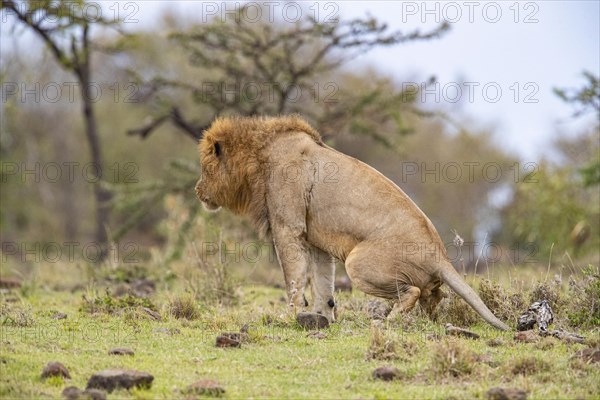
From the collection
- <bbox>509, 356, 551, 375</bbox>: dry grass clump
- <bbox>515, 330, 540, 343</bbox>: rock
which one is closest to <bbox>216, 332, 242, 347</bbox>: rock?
<bbox>509, 356, 551, 375</bbox>: dry grass clump

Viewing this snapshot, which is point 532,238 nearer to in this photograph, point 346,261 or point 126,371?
point 346,261

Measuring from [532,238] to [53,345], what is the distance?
57.1 ft

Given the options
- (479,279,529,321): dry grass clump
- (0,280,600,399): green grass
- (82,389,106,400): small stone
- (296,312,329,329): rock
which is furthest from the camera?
(479,279,529,321): dry grass clump

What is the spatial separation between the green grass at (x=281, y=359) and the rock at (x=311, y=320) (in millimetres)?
110

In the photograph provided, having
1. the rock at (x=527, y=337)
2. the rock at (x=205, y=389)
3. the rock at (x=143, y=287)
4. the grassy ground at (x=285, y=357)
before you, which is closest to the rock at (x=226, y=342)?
the grassy ground at (x=285, y=357)

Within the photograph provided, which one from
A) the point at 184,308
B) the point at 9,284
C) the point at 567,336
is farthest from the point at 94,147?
the point at 567,336

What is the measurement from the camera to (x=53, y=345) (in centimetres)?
777

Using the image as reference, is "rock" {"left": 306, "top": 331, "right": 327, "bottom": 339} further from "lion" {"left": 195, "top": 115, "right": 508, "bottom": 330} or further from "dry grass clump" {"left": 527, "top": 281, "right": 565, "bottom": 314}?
"dry grass clump" {"left": 527, "top": 281, "right": 565, "bottom": 314}

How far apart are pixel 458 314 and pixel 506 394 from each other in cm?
305

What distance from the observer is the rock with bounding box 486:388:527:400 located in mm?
6234

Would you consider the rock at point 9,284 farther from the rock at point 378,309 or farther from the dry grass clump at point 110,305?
the rock at point 378,309

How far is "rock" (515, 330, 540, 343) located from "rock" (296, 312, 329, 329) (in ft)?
5.85

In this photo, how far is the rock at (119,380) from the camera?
6402 millimetres

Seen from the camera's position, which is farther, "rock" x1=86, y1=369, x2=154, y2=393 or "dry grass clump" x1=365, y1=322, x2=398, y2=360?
"dry grass clump" x1=365, y1=322, x2=398, y2=360
